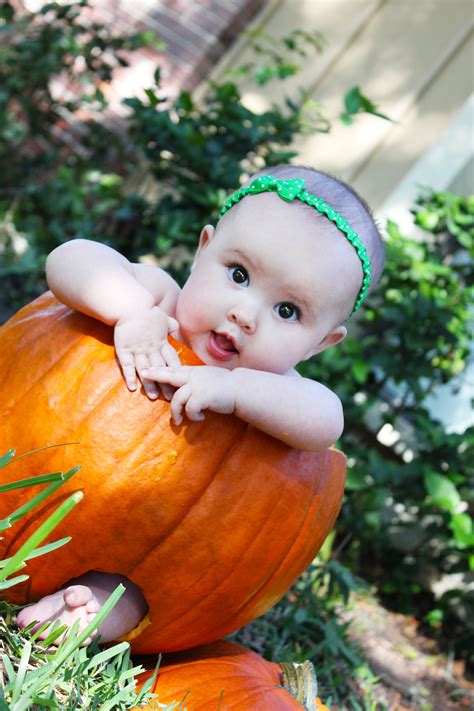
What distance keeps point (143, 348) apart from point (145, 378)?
7 cm

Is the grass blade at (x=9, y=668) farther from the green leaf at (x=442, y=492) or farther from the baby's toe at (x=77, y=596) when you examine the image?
the green leaf at (x=442, y=492)

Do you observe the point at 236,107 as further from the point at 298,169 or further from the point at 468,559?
the point at 468,559

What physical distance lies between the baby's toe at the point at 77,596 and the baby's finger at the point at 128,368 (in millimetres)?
414

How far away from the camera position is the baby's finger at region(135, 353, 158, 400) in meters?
1.56

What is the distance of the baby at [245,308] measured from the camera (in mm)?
1569

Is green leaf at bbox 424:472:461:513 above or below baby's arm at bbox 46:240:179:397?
below

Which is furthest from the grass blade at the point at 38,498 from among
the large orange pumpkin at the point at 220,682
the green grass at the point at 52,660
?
the large orange pumpkin at the point at 220,682

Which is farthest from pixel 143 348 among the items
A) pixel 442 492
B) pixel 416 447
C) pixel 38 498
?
pixel 416 447

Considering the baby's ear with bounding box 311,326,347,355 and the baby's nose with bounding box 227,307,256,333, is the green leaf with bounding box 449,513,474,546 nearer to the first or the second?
the baby's ear with bounding box 311,326,347,355

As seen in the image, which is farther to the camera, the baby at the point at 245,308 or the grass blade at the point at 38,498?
the baby at the point at 245,308

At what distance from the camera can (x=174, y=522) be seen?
1.60 meters

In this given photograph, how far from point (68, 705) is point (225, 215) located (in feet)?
3.55

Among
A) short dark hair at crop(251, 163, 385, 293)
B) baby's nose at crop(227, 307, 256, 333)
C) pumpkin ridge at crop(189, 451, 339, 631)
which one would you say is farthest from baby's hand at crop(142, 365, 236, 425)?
short dark hair at crop(251, 163, 385, 293)

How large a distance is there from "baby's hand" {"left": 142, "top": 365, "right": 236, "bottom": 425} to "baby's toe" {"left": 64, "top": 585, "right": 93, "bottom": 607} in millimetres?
384
